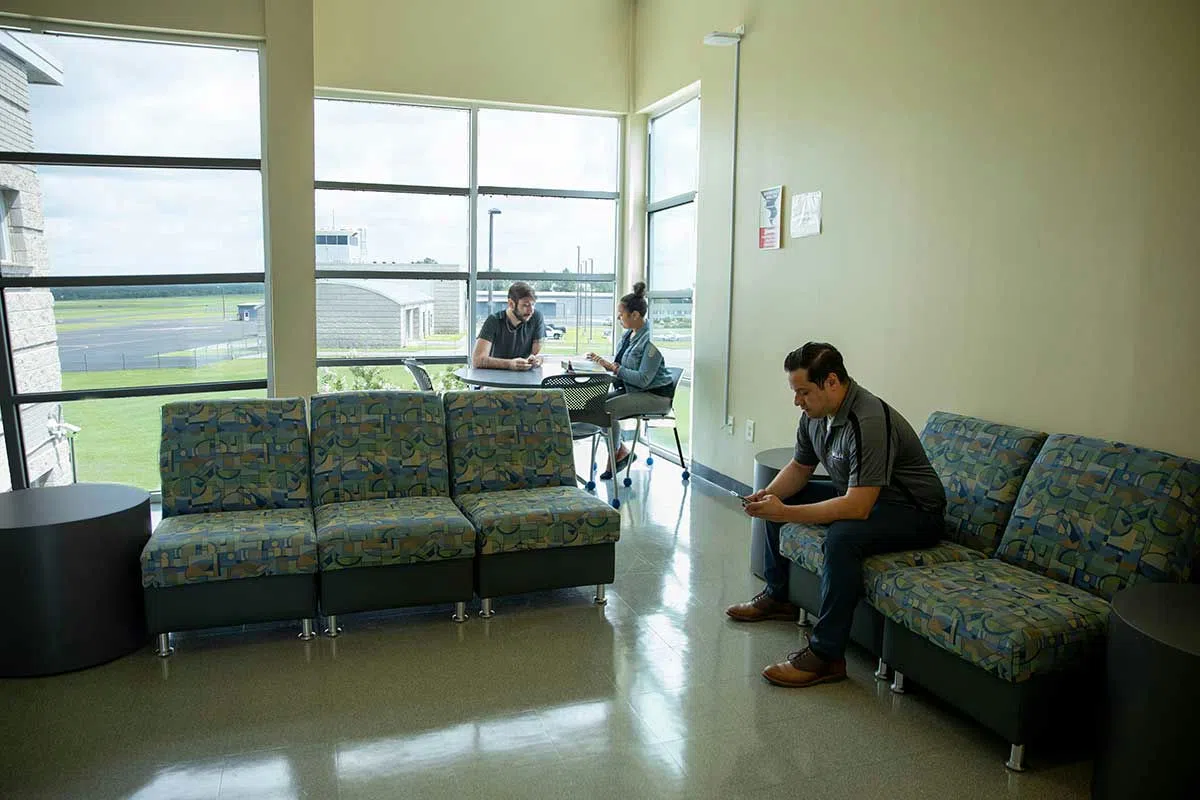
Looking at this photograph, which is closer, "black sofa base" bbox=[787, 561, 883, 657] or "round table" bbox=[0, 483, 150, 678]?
"round table" bbox=[0, 483, 150, 678]

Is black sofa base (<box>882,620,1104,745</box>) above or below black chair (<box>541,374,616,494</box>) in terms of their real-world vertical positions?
below

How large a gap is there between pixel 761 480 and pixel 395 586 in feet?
6.04

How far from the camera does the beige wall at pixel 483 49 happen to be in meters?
6.55

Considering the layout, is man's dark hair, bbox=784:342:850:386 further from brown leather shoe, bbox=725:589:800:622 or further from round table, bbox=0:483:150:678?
round table, bbox=0:483:150:678

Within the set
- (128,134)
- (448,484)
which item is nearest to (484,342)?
(448,484)

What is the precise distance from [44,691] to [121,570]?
1.58 ft

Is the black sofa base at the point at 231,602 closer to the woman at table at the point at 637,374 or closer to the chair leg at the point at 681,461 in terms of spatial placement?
the woman at table at the point at 637,374

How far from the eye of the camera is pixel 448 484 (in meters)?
4.25

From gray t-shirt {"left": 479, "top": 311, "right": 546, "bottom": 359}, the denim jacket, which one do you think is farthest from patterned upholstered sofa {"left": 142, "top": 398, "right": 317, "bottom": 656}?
the denim jacket

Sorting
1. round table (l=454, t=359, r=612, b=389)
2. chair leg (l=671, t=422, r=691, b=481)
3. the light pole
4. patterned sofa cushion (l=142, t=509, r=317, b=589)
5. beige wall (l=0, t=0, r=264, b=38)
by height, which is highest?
beige wall (l=0, t=0, r=264, b=38)

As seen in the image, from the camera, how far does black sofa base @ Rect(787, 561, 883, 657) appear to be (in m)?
3.31

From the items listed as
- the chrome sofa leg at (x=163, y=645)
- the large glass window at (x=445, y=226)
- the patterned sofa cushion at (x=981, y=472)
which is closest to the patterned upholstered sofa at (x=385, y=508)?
the chrome sofa leg at (x=163, y=645)

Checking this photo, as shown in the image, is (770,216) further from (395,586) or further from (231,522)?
(231,522)

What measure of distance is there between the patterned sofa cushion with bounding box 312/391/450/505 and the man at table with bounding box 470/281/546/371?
6.08 feet
